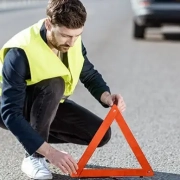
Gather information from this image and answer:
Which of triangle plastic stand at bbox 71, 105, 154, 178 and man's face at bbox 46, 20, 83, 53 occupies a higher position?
man's face at bbox 46, 20, 83, 53

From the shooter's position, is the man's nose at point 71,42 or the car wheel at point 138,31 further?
the car wheel at point 138,31

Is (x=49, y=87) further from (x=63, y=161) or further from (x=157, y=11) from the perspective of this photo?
(x=157, y=11)

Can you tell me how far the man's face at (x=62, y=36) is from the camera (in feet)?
10.4

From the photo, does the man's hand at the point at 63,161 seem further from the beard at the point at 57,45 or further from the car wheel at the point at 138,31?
the car wheel at the point at 138,31


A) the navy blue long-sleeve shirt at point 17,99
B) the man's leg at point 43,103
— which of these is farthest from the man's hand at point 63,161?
the man's leg at point 43,103

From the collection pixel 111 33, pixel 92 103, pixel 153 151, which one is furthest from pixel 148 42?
pixel 153 151

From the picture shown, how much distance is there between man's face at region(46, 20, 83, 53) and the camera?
3176 mm

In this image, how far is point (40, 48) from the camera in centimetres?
343

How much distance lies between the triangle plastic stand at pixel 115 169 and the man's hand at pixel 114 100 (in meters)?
0.10

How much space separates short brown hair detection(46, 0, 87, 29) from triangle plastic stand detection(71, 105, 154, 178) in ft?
2.25

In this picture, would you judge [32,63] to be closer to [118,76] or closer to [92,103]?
[92,103]

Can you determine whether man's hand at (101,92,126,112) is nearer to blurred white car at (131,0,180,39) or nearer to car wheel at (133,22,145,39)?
blurred white car at (131,0,180,39)

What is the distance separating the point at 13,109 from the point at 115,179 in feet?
2.88

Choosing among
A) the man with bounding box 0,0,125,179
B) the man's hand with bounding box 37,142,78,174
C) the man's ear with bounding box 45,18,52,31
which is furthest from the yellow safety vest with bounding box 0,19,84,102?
the man's hand with bounding box 37,142,78,174
